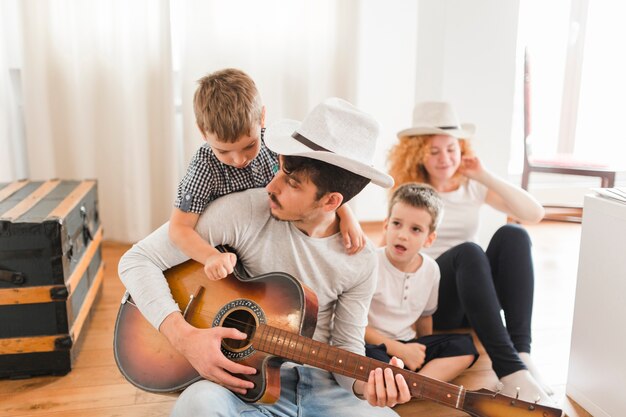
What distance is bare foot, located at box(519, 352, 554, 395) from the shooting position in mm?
1879

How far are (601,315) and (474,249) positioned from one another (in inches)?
17.3

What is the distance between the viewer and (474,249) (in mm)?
2021

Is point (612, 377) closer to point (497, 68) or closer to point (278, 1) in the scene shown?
point (497, 68)

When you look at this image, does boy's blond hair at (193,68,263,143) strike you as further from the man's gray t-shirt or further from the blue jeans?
the blue jeans

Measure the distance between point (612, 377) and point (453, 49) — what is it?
168cm

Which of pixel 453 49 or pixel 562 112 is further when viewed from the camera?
pixel 562 112

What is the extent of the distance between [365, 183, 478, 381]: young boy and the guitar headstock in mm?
703

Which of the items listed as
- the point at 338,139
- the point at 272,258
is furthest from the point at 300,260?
the point at 338,139

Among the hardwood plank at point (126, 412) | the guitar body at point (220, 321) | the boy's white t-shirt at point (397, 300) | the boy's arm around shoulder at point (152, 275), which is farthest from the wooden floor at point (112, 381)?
the boy's arm around shoulder at point (152, 275)

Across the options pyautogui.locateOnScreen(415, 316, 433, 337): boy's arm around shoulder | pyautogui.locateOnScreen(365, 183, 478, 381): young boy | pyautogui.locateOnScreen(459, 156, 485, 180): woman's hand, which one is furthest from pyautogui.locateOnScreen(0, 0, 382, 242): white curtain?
pyautogui.locateOnScreen(415, 316, 433, 337): boy's arm around shoulder

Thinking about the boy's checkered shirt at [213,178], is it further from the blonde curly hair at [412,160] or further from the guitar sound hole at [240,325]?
the blonde curly hair at [412,160]

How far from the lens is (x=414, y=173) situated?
89.8 inches

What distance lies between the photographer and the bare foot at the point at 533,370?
1879 mm

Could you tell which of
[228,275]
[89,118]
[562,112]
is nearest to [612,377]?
[228,275]
